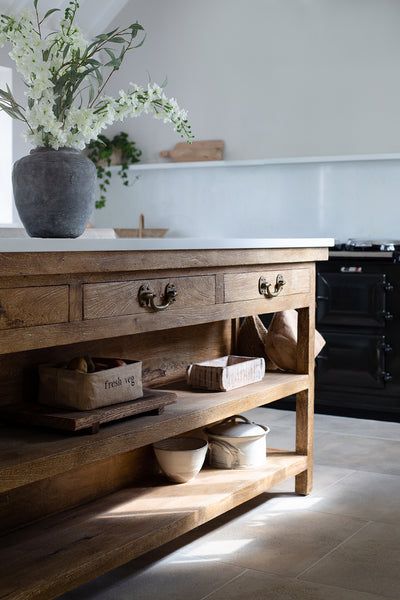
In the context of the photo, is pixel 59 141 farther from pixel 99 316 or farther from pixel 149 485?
pixel 149 485

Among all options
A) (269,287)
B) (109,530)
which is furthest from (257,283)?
(109,530)

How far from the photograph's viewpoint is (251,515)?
318 centimetres

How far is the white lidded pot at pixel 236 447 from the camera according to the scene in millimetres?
3156

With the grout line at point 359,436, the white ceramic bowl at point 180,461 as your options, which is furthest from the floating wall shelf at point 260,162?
the white ceramic bowl at point 180,461

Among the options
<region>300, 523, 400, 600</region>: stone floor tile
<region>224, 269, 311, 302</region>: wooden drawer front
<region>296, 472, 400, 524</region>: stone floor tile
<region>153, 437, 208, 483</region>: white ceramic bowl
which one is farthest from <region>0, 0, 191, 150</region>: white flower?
<region>296, 472, 400, 524</region>: stone floor tile

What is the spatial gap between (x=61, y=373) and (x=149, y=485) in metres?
0.70

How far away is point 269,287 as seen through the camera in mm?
3090

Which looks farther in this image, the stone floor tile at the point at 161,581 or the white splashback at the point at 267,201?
the white splashback at the point at 267,201

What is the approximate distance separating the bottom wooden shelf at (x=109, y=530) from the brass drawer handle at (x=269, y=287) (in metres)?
0.64

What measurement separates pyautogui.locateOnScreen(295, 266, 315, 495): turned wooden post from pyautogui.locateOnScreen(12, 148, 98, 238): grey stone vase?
1.28 meters

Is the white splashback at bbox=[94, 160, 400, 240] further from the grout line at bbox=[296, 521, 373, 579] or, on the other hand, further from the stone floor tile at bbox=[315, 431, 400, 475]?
the grout line at bbox=[296, 521, 373, 579]

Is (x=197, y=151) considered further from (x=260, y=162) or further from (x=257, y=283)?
(x=257, y=283)

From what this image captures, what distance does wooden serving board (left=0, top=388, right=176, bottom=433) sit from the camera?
2.24 meters

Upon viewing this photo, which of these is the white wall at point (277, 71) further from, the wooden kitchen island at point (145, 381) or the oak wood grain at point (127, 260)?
the oak wood grain at point (127, 260)
